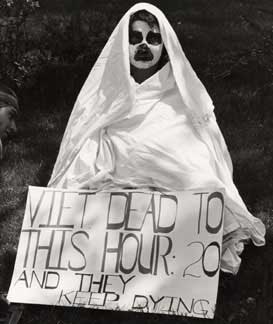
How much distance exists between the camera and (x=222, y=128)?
25.7 feet

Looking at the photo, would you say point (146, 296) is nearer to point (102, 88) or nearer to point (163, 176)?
point (163, 176)

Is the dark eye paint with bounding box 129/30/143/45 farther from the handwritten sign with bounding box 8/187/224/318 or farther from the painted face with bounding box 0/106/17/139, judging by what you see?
the painted face with bounding box 0/106/17/139

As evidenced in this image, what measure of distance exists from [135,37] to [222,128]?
2.21m

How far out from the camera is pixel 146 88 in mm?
5836

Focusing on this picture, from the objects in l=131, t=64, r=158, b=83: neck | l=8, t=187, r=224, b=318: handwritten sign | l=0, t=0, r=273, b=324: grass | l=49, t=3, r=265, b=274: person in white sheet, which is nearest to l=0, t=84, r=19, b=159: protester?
l=0, t=0, r=273, b=324: grass

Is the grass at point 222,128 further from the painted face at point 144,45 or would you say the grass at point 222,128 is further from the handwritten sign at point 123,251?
the painted face at point 144,45

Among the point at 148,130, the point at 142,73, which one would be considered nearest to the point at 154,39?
the point at 142,73

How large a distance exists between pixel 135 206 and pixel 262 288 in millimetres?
1011

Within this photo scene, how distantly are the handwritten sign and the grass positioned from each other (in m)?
0.18

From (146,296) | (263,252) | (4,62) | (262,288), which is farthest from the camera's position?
(4,62)

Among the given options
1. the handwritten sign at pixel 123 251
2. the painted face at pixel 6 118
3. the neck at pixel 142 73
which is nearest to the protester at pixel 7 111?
the painted face at pixel 6 118

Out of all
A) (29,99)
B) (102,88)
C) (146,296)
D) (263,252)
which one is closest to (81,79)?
(29,99)

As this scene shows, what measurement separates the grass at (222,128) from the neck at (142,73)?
139 cm

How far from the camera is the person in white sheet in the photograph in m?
Answer: 5.59
